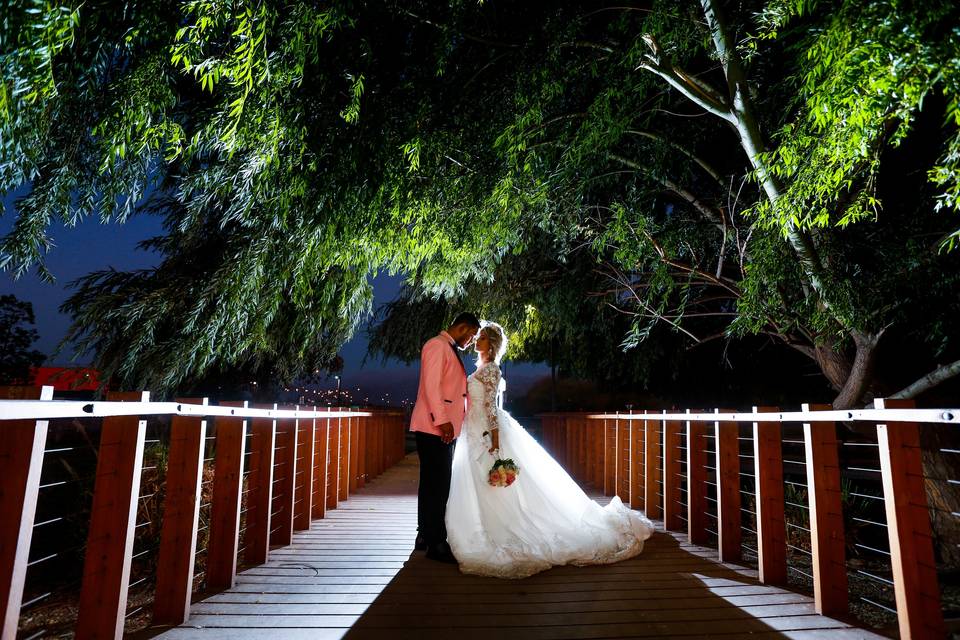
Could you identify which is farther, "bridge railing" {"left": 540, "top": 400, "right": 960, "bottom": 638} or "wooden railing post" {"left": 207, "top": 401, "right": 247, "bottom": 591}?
"wooden railing post" {"left": 207, "top": 401, "right": 247, "bottom": 591}

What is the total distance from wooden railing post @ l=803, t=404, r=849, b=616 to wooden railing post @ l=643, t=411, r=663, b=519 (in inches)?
96.8

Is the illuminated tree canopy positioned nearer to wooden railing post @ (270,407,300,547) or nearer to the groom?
wooden railing post @ (270,407,300,547)

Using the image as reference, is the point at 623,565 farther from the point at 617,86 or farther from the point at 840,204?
the point at 617,86

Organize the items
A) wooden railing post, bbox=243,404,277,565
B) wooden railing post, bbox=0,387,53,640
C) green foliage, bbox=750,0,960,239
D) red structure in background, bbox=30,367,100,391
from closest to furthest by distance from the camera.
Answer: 1. wooden railing post, bbox=0,387,53,640
2. green foliage, bbox=750,0,960,239
3. wooden railing post, bbox=243,404,277,565
4. red structure in background, bbox=30,367,100,391

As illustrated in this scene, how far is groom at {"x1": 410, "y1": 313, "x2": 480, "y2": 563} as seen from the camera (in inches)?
144

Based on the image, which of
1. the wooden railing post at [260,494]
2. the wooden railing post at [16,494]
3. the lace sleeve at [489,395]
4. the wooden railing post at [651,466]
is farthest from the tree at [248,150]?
the wooden railing post at [651,466]

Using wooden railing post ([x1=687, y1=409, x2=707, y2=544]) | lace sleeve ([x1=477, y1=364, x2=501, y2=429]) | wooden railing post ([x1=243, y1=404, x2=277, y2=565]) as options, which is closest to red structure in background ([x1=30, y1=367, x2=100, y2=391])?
wooden railing post ([x1=243, y1=404, x2=277, y2=565])

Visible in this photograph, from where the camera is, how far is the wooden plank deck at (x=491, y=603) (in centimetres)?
252

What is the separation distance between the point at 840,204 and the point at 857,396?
6.58 ft

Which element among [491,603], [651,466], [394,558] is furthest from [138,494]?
[651,466]

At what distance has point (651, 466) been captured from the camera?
5469 millimetres

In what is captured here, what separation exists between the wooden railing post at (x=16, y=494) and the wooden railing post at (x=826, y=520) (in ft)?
10.6

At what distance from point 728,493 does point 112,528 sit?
11.8 feet

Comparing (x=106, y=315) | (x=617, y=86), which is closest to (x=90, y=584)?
(x=106, y=315)
